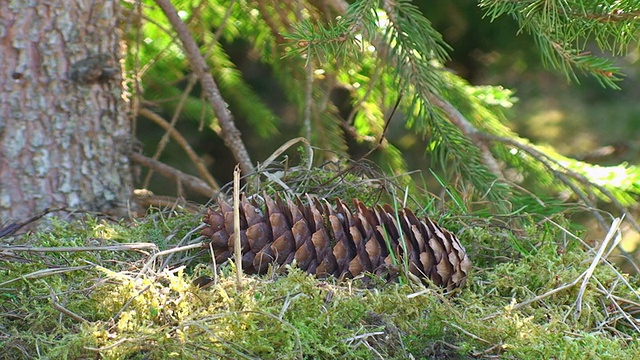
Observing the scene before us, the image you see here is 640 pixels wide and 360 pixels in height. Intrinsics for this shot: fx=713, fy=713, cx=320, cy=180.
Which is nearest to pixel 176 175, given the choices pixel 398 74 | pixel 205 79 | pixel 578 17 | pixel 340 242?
pixel 205 79

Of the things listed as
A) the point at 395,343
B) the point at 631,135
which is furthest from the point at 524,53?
the point at 395,343

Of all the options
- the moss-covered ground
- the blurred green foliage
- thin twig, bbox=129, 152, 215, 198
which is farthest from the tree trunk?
the moss-covered ground

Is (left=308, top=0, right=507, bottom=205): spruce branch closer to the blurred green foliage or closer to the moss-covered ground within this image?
the blurred green foliage

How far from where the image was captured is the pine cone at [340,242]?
0.85 m

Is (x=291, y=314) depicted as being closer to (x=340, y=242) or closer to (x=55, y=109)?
(x=340, y=242)

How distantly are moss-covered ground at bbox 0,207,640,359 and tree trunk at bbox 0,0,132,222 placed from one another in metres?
0.58

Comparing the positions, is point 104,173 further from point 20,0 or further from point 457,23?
point 457,23

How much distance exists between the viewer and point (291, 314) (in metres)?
0.68

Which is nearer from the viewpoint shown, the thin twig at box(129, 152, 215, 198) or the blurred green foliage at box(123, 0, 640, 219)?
the blurred green foliage at box(123, 0, 640, 219)

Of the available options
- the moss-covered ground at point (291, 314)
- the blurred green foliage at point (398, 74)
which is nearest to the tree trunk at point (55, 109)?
the blurred green foliage at point (398, 74)

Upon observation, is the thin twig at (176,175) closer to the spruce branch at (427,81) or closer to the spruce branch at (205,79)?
the spruce branch at (205,79)

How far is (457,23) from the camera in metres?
3.42

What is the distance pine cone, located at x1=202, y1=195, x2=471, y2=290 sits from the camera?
85 centimetres

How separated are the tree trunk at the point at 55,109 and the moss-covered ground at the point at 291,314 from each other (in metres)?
0.58
